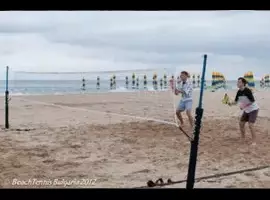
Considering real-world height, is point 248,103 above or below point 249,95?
below

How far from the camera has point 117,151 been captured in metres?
6.09

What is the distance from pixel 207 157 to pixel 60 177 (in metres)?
1.93

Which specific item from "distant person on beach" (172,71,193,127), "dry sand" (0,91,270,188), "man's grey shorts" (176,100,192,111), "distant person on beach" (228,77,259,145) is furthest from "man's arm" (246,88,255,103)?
"man's grey shorts" (176,100,192,111)

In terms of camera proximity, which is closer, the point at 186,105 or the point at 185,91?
the point at 185,91

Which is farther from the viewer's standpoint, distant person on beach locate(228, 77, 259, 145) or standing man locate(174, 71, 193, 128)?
standing man locate(174, 71, 193, 128)

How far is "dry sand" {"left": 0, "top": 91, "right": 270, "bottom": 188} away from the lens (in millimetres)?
4648

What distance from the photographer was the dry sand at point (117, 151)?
4.65 m

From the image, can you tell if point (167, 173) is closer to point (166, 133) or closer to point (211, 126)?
point (166, 133)

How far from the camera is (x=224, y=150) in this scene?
619cm

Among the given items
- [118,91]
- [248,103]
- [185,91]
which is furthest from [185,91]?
[118,91]

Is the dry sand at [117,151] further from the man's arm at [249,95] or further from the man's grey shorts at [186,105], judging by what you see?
the man's arm at [249,95]

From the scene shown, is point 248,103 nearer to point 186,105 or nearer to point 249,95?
point 249,95

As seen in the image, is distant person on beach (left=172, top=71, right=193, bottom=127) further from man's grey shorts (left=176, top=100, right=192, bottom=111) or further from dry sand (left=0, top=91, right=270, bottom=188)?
dry sand (left=0, top=91, right=270, bottom=188)
